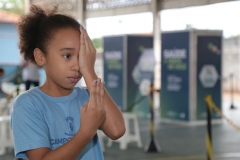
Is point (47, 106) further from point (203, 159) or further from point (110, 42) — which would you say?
point (110, 42)

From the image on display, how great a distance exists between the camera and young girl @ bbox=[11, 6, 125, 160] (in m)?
1.46

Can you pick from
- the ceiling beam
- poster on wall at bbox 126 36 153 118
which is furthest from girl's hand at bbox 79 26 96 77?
the ceiling beam

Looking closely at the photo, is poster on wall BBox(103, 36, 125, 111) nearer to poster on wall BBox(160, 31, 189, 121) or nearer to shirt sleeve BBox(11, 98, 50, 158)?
poster on wall BBox(160, 31, 189, 121)

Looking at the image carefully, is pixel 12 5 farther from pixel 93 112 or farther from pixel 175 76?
pixel 93 112

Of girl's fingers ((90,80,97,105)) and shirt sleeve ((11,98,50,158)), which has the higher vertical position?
girl's fingers ((90,80,97,105))

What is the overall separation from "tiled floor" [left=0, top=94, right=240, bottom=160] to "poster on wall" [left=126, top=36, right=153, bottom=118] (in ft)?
3.83

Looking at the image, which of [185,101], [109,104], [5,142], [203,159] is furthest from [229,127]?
[109,104]

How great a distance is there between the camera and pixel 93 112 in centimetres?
144

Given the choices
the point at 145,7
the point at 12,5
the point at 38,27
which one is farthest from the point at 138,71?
the point at 12,5

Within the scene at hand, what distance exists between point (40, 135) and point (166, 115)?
1040 cm

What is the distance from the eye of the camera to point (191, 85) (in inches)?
440

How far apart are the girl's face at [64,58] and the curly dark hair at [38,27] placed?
0.03 m

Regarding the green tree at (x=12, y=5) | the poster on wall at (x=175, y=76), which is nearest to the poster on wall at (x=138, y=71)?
the poster on wall at (x=175, y=76)

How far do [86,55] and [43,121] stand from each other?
0.86ft
